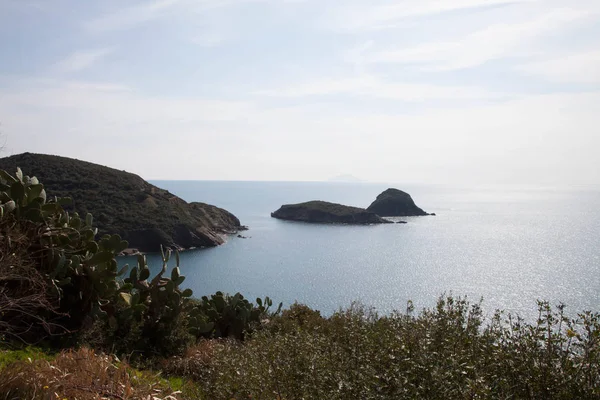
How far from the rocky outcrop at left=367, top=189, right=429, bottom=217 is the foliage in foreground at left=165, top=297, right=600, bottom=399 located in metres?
139

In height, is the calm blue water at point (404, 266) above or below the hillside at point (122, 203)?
below

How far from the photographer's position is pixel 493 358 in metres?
4.46

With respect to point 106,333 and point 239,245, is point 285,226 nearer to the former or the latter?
point 239,245

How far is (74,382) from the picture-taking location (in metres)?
4.47

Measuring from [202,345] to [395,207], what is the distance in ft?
457

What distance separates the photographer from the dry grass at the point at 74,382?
13.9 ft

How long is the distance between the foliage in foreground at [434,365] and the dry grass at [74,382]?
991mm

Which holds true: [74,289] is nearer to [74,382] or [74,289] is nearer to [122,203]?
[74,382]

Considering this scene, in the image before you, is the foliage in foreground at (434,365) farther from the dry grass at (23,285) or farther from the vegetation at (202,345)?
the dry grass at (23,285)

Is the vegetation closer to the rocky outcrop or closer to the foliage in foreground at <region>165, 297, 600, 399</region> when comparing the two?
the foliage in foreground at <region>165, 297, 600, 399</region>

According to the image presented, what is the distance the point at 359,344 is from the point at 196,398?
222 cm

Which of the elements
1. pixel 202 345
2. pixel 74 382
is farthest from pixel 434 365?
pixel 202 345

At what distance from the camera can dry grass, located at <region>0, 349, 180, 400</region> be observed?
4.24 metres

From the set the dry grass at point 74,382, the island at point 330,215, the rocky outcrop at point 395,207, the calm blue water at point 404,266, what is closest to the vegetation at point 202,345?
the dry grass at point 74,382
